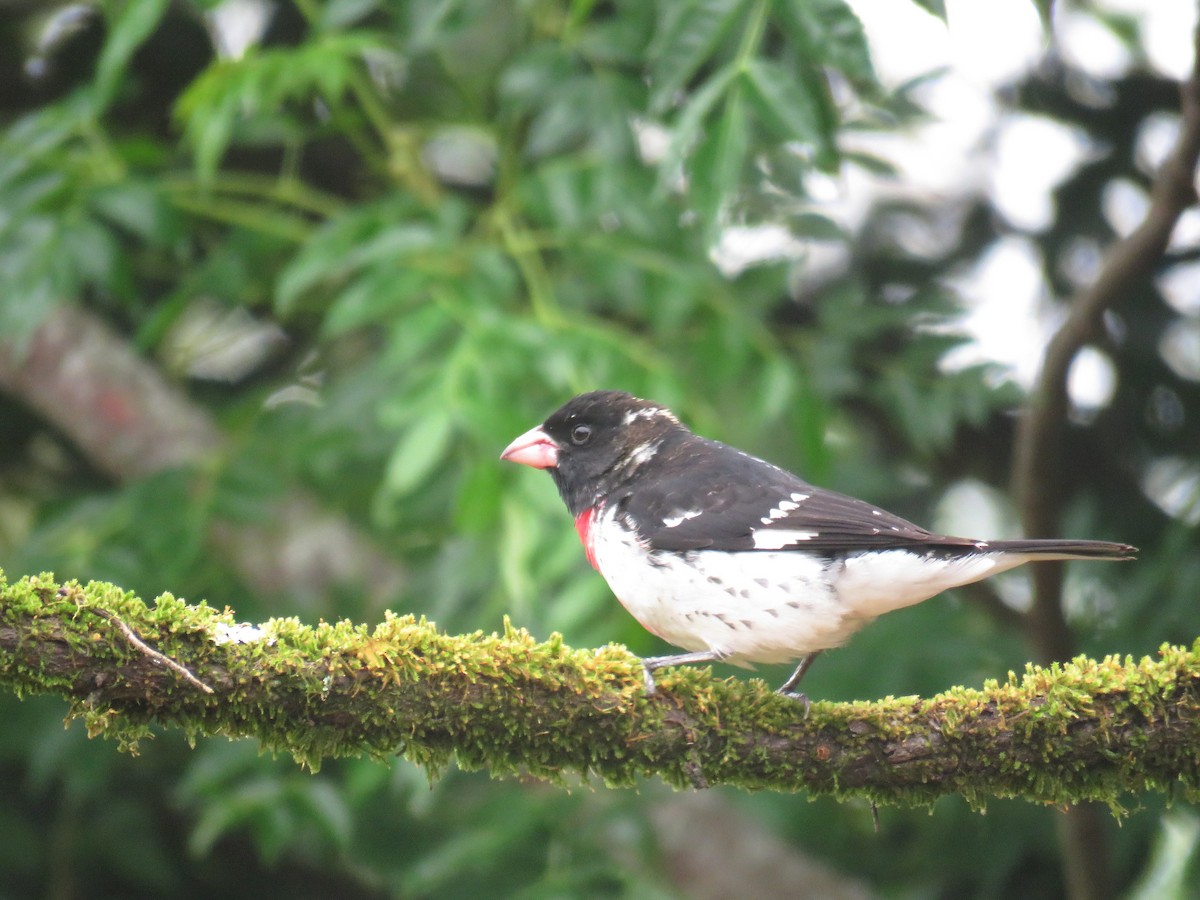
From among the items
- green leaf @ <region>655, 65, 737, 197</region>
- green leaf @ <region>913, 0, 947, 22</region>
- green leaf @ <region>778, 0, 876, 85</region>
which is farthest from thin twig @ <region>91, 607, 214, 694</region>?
green leaf @ <region>913, 0, 947, 22</region>

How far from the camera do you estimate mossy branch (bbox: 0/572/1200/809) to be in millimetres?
2197

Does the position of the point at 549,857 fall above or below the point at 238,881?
above

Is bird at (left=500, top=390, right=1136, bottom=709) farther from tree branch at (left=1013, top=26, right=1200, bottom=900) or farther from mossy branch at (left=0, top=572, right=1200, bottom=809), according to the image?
tree branch at (left=1013, top=26, right=1200, bottom=900)

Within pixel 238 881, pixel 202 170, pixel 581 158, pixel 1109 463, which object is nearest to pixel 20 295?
pixel 202 170

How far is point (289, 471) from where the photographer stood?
4.81 meters

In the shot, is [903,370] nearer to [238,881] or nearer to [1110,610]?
[1110,610]

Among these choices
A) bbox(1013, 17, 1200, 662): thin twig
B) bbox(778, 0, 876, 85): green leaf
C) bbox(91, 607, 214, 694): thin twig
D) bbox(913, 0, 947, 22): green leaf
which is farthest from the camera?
bbox(1013, 17, 1200, 662): thin twig

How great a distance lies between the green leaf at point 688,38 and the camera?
3.29 metres

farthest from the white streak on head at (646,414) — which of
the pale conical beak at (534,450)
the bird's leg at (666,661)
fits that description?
the bird's leg at (666,661)

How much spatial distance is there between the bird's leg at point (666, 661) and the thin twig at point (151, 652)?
34.2 inches

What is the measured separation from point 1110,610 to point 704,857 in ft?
6.02

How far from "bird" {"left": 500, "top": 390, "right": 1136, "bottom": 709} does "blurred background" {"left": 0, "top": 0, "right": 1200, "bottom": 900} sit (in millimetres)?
413

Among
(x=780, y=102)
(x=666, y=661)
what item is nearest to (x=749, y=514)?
(x=666, y=661)

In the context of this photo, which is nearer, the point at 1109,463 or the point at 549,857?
the point at 549,857
